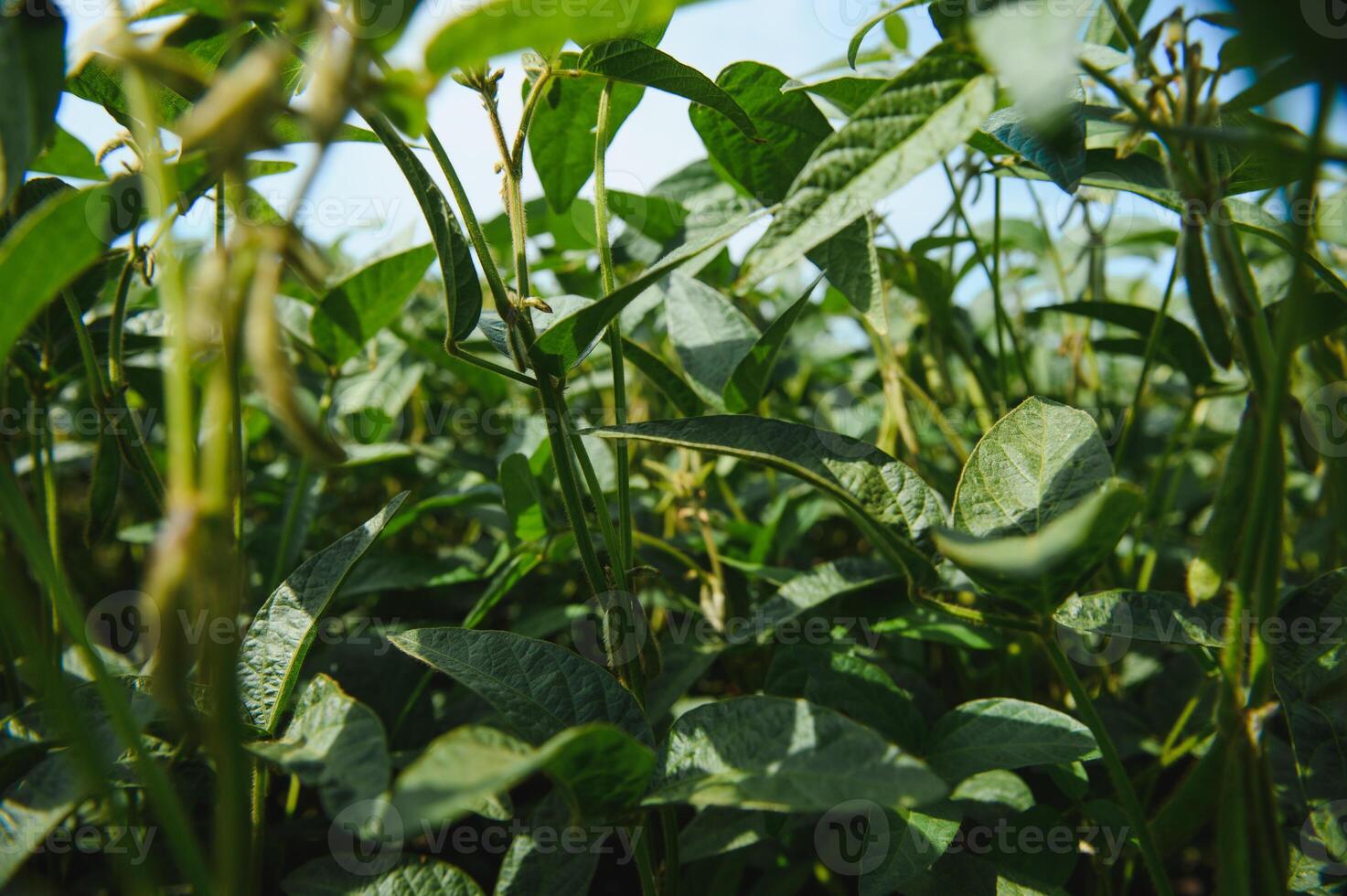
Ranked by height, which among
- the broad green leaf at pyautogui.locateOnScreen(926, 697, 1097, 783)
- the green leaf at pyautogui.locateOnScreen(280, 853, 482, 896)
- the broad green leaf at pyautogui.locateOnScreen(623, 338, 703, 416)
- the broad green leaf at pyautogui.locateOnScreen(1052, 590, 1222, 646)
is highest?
the broad green leaf at pyautogui.locateOnScreen(623, 338, 703, 416)

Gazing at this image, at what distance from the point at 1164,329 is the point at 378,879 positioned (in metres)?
0.80

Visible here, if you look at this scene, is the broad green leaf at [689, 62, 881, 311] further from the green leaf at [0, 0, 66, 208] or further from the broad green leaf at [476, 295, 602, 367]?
the green leaf at [0, 0, 66, 208]

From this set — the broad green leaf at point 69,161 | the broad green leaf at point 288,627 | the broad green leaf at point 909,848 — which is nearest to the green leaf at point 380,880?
the broad green leaf at point 288,627

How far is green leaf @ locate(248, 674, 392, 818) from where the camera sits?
0.38 metres

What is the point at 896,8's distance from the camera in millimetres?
467

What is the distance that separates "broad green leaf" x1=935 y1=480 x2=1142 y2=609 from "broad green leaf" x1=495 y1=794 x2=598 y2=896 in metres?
0.32

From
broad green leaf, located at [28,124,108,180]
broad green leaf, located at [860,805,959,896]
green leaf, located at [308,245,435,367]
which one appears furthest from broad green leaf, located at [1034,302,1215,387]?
broad green leaf, located at [28,124,108,180]

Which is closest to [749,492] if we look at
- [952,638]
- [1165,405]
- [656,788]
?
[952,638]

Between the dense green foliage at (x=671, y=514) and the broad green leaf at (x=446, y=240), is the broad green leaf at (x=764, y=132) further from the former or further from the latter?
the broad green leaf at (x=446, y=240)

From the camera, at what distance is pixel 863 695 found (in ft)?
2.06

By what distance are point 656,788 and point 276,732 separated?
10.0 inches

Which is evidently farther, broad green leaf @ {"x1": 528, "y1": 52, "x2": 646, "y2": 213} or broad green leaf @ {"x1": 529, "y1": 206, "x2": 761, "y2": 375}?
broad green leaf @ {"x1": 528, "y1": 52, "x2": 646, "y2": 213}

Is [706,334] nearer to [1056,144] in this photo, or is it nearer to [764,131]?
[764,131]

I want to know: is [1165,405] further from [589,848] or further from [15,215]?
[15,215]
